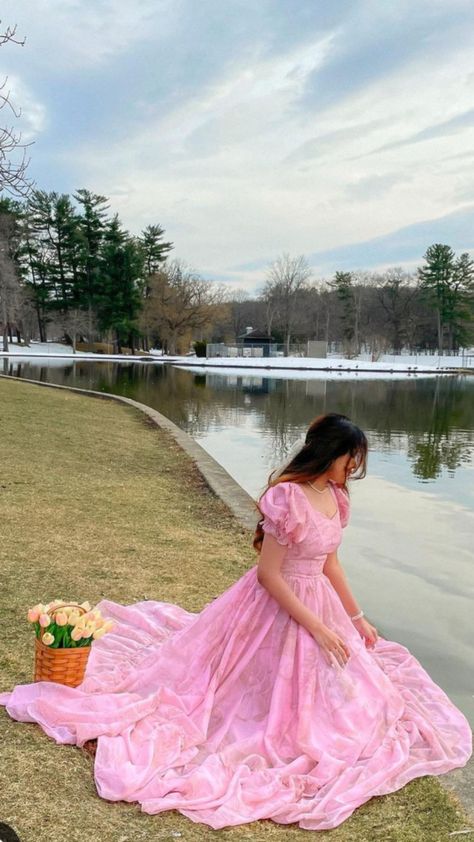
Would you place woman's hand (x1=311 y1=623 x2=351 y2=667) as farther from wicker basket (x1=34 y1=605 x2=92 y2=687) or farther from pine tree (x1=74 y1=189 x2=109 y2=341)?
pine tree (x1=74 y1=189 x2=109 y2=341)

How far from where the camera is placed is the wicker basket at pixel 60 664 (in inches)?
110

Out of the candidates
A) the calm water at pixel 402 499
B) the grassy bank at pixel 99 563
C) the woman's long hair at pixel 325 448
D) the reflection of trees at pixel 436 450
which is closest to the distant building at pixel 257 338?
the calm water at pixel 402 499

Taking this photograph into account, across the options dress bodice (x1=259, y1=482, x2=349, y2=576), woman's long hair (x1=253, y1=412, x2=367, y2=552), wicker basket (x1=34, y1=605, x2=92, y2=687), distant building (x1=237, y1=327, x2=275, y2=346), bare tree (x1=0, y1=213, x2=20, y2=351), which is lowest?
wicker basket (x1=34, y1=605, x2=92, y2=687)

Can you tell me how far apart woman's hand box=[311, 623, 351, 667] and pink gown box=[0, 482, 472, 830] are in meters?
0.04

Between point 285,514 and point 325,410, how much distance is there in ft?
56.0

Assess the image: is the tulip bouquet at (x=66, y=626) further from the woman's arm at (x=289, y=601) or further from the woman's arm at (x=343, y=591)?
the woman's arm at (x=343, y=591)

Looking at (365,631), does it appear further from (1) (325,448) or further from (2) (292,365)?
(2) (292,365)

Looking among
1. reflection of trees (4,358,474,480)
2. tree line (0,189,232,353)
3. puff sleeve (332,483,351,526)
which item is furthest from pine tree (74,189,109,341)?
puff sleeve (332,483,351,526)

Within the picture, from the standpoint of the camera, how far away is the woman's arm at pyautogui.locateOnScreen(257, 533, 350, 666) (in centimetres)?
275

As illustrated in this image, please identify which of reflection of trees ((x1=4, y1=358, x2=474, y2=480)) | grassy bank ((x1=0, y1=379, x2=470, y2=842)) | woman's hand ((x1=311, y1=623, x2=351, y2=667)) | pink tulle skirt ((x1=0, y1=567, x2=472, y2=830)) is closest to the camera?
grassy bank ((x1=0, y1=379, x2=470, y2=842))

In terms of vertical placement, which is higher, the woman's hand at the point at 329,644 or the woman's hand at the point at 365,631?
the woman's hand at the point at 329,644

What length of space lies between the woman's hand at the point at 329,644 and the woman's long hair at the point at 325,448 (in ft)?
1.77

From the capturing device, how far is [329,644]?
2742 mm

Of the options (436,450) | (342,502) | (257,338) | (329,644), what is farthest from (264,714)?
(257,338)
